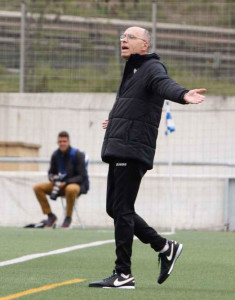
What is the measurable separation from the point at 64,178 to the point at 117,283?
9.75 metres

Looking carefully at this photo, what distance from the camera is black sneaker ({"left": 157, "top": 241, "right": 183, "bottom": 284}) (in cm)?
762

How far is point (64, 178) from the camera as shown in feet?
56.2

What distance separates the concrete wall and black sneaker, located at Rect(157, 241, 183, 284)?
985 centimetres

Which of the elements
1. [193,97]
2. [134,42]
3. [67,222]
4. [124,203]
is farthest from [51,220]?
[193,97]

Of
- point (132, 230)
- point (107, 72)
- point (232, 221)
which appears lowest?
point (232, 221)

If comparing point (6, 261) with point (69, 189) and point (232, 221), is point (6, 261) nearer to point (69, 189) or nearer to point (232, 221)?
point (69, 189)

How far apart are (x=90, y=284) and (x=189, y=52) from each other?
11.3m

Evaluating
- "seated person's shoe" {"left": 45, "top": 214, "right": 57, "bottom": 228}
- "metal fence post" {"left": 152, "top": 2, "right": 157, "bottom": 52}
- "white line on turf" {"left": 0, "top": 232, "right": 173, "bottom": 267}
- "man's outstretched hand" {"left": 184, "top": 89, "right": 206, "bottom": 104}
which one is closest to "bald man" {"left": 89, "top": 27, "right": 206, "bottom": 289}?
"man's outstretched hand" {"left": 184, "top": 89, "right": 206, "bottom": 104}

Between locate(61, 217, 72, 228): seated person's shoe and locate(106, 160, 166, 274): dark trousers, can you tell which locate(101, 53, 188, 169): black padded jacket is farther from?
locate(61, 217, 72, 228): seated person's shoe

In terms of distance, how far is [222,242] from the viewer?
12984mm

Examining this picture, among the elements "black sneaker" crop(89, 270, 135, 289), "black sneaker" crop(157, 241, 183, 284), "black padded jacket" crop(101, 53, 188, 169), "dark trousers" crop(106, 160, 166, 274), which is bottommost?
"black sneaker" crop(89, 270, 135, 289)

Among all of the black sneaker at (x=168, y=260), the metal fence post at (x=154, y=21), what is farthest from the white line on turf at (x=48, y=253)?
the metal fence post at (x=154, y=21)

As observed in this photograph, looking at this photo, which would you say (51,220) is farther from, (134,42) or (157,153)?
(134,42)

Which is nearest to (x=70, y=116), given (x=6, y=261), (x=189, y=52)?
(x=189, y=52)
